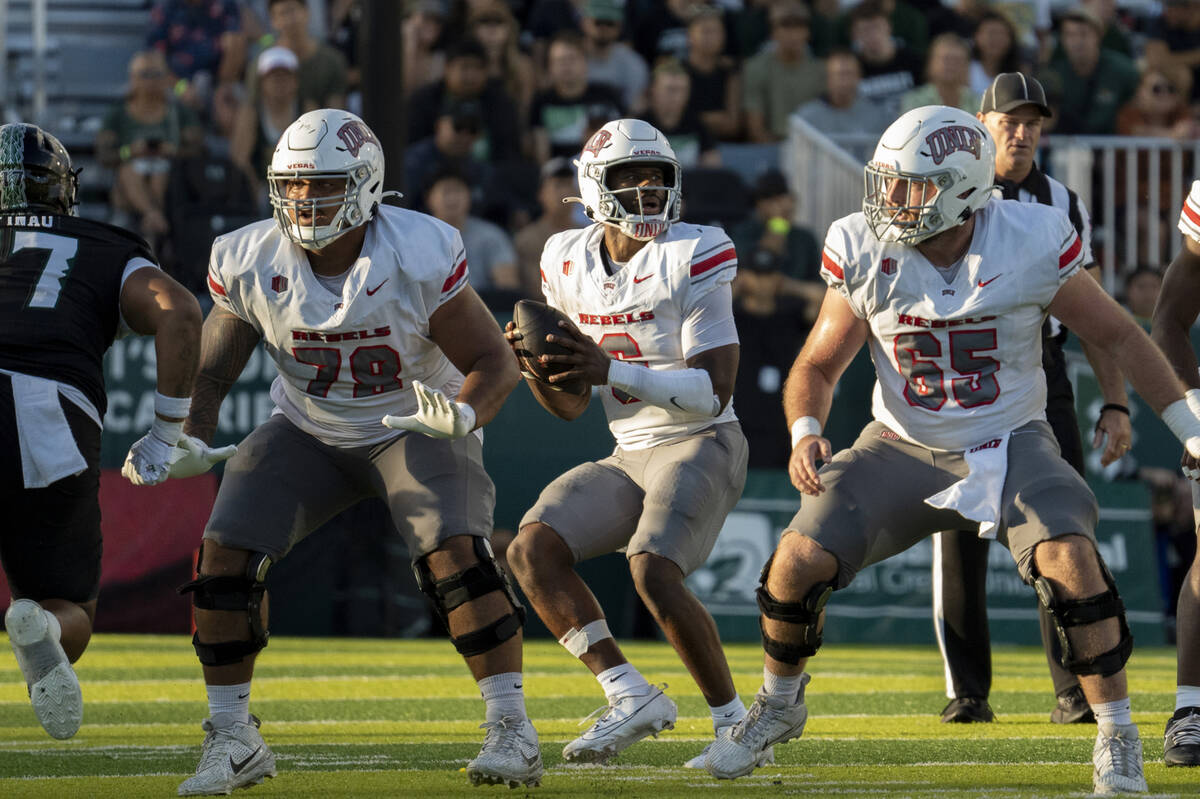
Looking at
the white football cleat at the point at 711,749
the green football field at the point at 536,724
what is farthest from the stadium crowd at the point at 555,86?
the white football cleat at the point at 711,749

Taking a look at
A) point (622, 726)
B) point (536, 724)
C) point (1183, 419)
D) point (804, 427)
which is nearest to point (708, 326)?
point (804, 427)

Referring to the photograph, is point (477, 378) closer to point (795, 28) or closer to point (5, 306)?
point (5, 306)

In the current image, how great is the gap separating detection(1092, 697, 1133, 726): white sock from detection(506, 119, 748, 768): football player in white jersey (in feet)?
3.39

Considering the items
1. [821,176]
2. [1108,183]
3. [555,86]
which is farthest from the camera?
[555,86]

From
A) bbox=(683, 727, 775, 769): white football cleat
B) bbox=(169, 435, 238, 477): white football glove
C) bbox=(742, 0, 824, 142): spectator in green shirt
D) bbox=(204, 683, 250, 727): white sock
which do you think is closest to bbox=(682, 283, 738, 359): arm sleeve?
bbox=(683, 727, 775, 769): white football cleat

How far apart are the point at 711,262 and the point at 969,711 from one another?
193cm

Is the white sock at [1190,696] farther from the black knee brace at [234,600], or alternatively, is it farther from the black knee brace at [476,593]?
the black knee brace at [234,600]

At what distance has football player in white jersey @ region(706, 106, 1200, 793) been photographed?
Answer: 4.42 m

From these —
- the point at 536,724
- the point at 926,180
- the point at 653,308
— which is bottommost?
the point at 536,724

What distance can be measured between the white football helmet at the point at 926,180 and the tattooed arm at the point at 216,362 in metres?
1.70

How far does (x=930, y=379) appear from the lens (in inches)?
182

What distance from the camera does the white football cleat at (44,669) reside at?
4426 mm

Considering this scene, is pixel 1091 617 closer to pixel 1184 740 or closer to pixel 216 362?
pixel 1184 740

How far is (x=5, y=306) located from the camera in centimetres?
467
